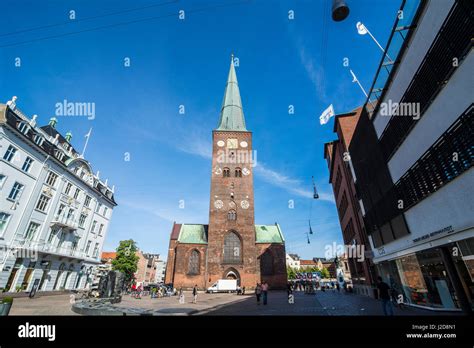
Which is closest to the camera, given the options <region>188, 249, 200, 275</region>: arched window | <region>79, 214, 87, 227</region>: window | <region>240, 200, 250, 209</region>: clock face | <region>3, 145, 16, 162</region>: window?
<region>3, 145, 16, 162</region>: window

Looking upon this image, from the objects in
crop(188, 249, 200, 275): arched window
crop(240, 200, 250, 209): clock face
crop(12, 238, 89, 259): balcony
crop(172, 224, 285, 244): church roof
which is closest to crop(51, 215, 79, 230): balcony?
crop(12, 238, 89, 259): balcony

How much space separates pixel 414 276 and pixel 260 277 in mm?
30792

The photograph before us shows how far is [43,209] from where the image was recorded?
2705 cm

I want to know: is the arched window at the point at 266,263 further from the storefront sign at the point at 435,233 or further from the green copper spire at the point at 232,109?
the storefront sign at the point at 435,233

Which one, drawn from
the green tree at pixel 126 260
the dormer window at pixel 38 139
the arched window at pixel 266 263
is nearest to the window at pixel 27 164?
the dormer window at pixel 38 139

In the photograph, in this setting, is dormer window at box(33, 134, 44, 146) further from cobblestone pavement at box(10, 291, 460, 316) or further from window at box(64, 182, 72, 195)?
cobblestone pavement at box(10, 291, 460, 316)

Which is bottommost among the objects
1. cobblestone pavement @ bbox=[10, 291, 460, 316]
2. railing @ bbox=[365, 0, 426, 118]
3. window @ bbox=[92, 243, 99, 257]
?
cobblestone pavement @ bbox=[10, 291, 460, 316]

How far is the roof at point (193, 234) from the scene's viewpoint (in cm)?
4519

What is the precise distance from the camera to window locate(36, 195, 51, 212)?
26237mm

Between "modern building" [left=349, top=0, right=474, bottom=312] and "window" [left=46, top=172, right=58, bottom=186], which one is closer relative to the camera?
"modern building" [left=349, top=0, right=474, bottom=312]

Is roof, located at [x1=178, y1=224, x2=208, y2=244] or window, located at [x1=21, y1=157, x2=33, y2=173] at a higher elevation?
window, located at [x1=21, y1=157, x2=33, y2=173]

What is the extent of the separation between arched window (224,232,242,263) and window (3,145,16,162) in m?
32.3

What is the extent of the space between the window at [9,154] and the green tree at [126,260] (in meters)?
30.9

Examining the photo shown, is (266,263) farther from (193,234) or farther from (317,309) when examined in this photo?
(317,309)
